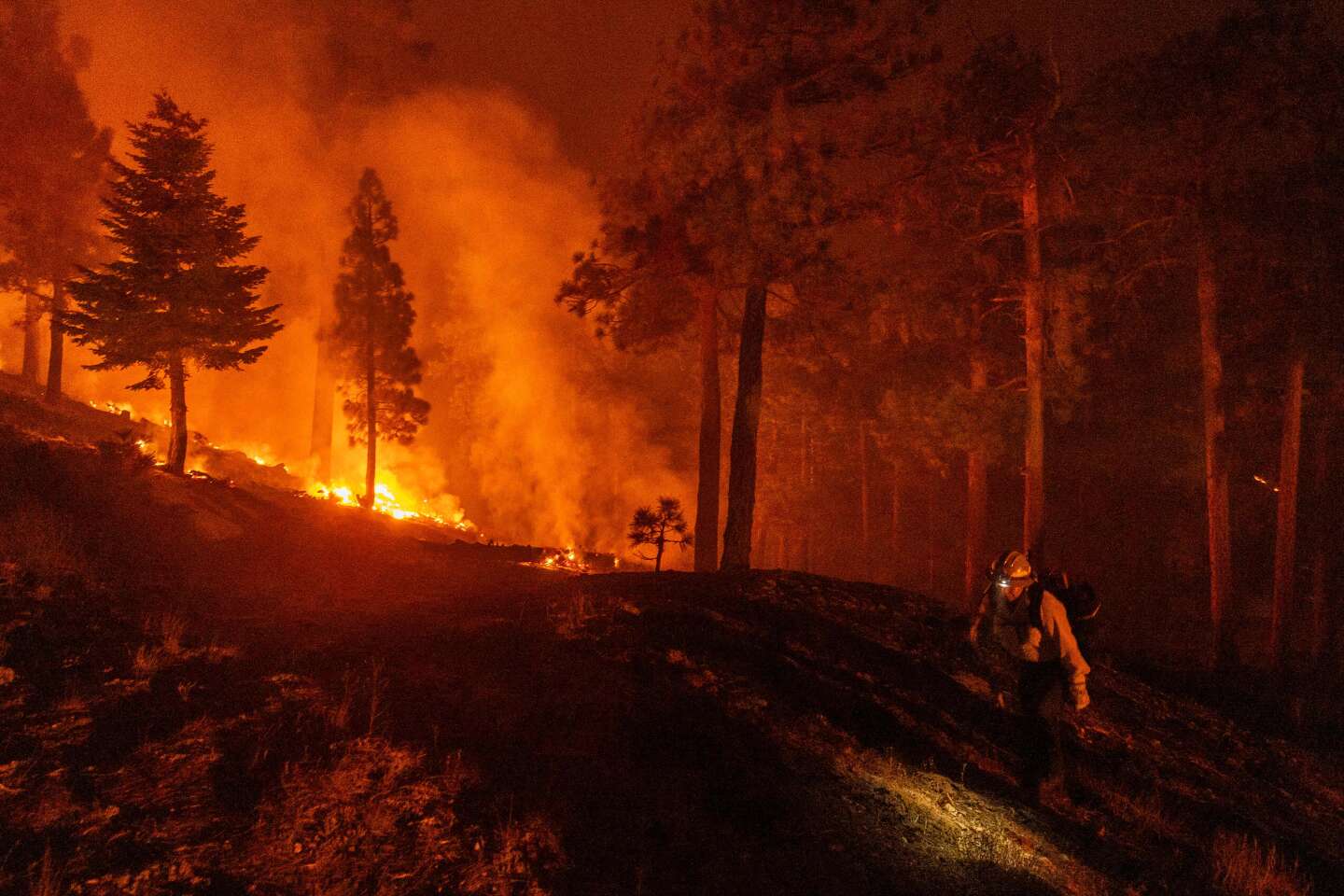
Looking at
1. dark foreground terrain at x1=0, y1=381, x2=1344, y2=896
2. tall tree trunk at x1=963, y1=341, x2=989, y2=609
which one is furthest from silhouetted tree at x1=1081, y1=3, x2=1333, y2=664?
dark foreground terrain at x1=0, y1=381, x2=1344, y2=896

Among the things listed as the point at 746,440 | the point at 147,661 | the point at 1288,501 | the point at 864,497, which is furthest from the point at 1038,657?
the point at 864,497

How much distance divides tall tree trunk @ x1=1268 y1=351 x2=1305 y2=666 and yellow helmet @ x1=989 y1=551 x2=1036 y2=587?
15948 mm

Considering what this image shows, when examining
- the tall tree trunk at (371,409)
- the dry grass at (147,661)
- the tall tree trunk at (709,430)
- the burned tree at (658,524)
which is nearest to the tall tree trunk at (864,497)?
the tall tree trunk at (371,409)

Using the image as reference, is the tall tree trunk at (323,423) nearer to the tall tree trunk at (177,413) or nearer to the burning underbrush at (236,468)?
the burning underbrush at (236,468)

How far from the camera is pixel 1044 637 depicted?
6.62 metres

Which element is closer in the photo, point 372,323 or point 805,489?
point 372,323

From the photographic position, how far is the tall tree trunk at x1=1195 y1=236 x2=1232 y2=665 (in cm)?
1797

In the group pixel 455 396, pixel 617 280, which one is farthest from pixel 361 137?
pixel 617 280

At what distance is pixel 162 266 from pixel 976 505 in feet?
73.6

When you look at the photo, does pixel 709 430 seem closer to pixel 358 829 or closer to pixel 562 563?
pixel 562 563

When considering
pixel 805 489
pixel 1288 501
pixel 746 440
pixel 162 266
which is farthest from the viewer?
pixel 805 489

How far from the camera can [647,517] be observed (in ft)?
39.0

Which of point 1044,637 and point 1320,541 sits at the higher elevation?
point 1320,541

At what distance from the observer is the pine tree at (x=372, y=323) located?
30.2 meters
